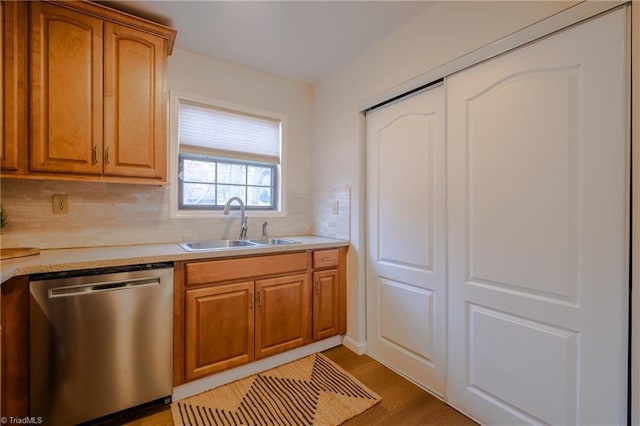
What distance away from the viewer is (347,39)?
7.19ft

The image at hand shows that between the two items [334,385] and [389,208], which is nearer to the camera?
[334,385]

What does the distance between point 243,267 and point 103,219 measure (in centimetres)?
108

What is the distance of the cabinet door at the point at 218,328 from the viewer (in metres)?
1.79

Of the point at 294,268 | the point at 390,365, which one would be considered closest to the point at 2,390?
the point at 294,268

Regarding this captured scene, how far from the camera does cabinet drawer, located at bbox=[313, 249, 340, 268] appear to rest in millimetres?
2332

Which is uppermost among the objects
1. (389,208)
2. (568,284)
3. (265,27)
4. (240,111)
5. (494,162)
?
(265,27)

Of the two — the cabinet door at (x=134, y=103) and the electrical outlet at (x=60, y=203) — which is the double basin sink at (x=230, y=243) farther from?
the electrical outlet at (x=60, y=203)

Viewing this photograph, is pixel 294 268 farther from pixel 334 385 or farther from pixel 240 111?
pixel 240 111

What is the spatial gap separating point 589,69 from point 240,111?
2.37m

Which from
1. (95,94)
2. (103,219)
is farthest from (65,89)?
(103,219)

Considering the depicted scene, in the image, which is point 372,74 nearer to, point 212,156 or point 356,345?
point 212,156

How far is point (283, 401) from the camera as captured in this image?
176cm

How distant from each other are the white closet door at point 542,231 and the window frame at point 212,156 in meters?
1.63

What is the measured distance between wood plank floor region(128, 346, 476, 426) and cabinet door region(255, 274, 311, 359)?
0.47 metres
